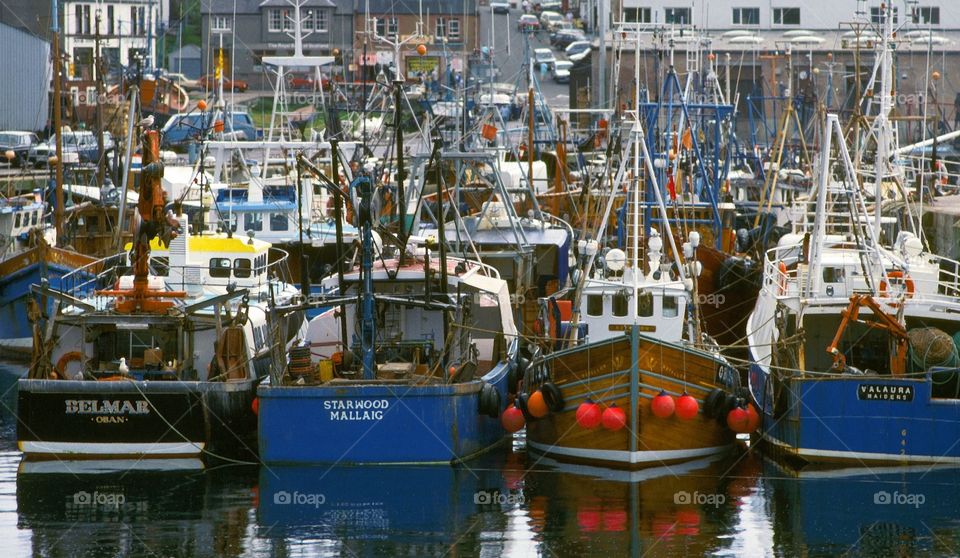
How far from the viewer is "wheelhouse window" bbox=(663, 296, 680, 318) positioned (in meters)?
24.4

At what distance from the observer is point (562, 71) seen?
74.0 metres

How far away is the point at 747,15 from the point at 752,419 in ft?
160

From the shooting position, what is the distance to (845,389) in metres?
22.0

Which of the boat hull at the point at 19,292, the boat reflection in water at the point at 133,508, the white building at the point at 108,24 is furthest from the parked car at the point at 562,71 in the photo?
the boat reflection in water at the point at 133,508

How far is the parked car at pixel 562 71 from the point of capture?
73188 mm

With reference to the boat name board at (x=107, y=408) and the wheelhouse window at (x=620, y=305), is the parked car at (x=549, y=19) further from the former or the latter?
the boat name board at (x=107, y=408)

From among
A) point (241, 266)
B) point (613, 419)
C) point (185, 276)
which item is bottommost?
point (613, 419)

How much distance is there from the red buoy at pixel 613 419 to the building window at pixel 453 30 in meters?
46.6

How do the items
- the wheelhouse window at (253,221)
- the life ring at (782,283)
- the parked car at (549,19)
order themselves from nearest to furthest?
the life ring at (782,283)
the wheelhouse window at (253,221)
the parked car at (549,19)

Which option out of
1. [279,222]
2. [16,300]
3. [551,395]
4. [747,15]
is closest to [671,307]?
[551,395]

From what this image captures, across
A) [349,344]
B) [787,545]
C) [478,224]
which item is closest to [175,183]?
[478,224]

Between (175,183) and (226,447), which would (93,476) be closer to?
(226,447)

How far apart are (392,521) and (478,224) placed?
12736mm

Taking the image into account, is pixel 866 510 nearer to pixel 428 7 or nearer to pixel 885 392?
pixel 885 392
